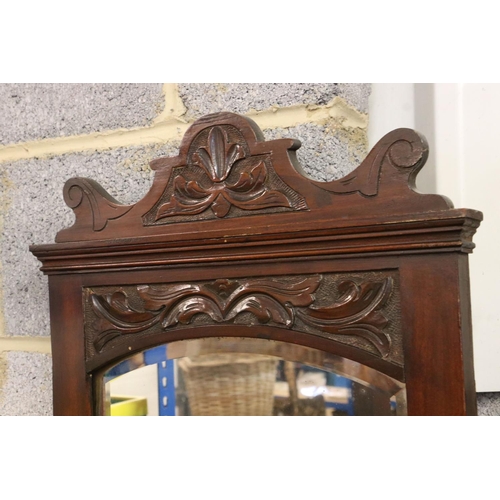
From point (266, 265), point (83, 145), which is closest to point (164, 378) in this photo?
point (266, 265)

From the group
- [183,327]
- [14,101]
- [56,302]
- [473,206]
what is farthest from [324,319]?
[14,101]

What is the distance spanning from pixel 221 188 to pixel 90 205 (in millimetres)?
199

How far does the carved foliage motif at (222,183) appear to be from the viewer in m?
0.73

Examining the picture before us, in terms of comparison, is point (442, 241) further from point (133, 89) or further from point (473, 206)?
point (133, 89)

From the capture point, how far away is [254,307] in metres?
0.74

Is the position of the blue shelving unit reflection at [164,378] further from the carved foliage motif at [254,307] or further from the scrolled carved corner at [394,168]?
the scrolled carved corner at [394,168]

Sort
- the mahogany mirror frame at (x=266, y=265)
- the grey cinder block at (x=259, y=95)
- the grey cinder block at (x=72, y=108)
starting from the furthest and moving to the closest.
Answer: the grey cinder block at (x=72, y=108) → the grey cinder block at (x=259, y=95) → the mahogany mirror frame at (x=266, y=265)

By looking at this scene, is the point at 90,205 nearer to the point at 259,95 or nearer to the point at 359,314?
the point at 259,95

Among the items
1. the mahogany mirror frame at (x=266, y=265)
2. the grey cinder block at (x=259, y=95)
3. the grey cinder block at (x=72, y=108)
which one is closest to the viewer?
the mahogany mirror frame at (x=266, y=265)

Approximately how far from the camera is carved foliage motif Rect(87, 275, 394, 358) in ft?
2.23

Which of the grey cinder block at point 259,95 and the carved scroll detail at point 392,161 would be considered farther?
the grey cinder block at point 259,95

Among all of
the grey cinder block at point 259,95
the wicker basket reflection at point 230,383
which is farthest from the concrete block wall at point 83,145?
the wicker basket reflection at point 230,383

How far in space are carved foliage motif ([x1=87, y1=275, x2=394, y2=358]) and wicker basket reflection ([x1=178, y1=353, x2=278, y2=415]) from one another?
0.05 meters

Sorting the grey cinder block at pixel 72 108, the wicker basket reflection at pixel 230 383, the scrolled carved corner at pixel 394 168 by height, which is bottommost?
the wicker basket reflection at pixel 230 383
